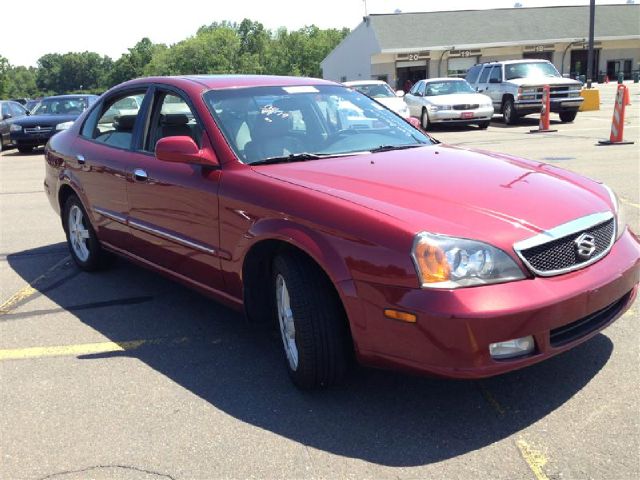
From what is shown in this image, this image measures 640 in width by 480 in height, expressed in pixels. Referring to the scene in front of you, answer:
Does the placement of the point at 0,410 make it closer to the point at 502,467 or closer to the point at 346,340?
the point at 346,340

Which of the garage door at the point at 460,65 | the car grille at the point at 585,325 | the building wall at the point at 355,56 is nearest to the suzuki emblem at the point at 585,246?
the car grille at the point at 585,325

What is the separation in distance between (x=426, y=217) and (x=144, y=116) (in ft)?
8.84

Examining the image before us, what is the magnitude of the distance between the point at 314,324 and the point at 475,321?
830 millimetres

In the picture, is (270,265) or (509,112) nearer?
(270,265)

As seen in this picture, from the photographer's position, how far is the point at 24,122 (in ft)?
60.5

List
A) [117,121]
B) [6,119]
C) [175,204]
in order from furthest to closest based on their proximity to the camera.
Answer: [6,119], [117,121], [175,204]

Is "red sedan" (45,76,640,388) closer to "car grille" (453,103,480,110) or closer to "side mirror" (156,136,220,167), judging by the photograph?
"side mirror" (156,136,220,167)

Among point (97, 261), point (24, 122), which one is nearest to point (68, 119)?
point (24, 122)

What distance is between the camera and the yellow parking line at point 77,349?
426cm

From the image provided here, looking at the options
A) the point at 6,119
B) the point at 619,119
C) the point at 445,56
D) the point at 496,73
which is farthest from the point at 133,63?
the point at 619,119

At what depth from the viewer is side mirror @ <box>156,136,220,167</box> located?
395cm

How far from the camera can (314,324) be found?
10.7ft

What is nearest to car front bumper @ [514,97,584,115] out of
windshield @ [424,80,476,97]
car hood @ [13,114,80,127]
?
windshield @ [424,80,476,97]

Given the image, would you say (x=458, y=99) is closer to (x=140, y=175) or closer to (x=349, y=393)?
(x=140, y=175)
